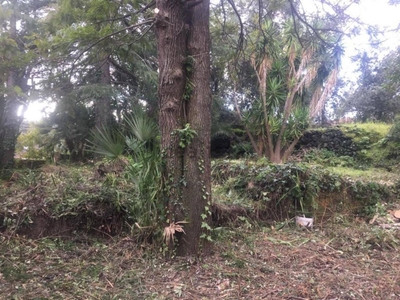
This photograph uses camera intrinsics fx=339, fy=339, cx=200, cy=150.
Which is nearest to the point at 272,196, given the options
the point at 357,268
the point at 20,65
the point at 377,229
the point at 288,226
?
the point at 288,226

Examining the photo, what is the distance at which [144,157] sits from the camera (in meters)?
4.21

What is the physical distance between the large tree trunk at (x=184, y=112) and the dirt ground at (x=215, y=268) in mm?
443

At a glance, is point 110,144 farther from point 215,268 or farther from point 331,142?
point 331,142

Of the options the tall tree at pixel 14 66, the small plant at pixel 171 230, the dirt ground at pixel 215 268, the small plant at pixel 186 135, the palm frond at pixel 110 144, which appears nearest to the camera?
the dirt ground at pixel 215 268

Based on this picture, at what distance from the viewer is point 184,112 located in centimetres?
397

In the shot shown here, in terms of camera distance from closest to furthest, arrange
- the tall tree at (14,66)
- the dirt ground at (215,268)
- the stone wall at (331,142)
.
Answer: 1. the dirt ground at (215,268)
2. the tall tree at (14,66)
3. the stone wall at (331,142)

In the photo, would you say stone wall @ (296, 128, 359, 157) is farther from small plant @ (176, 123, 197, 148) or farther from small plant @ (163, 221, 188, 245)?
small plant @ (163, 221, 188, 245)

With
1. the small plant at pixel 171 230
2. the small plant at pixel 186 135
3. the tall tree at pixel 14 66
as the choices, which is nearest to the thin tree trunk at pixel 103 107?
the tall tree at pixel 14 66

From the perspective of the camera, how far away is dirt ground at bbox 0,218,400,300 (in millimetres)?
3164

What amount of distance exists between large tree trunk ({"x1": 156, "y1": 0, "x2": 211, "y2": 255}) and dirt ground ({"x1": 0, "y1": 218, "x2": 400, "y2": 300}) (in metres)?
0.44

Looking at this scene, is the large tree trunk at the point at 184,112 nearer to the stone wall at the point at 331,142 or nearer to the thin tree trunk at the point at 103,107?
the thin tree trunk at the point at 103,107

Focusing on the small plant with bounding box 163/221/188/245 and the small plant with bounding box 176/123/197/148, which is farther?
the small plant with bounding box 176/123/197/148

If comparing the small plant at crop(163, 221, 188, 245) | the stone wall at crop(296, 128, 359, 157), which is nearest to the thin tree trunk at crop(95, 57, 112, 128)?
the stone wall at crop(296, 128, 359, 157)

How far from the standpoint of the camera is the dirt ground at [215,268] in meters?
3.16
